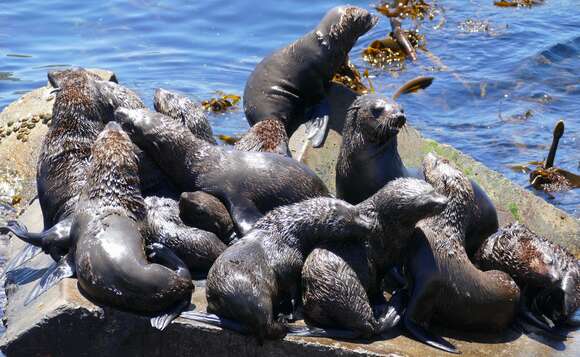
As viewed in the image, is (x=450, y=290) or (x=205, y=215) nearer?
(x=450, y=290)

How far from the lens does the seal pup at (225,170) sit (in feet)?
23.2

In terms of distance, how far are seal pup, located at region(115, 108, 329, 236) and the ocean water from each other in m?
4.85

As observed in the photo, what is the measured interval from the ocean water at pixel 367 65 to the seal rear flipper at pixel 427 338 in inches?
203

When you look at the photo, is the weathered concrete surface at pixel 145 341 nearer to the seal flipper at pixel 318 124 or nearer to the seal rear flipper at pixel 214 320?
the seal rear flipper at pixel 214 320

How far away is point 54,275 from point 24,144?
165 inches

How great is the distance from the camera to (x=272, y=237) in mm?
6445

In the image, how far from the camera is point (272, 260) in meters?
6.33

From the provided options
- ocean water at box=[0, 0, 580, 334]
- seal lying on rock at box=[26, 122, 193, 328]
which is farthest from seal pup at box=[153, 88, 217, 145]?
ocean water at box=[0, 0, 580, 334]

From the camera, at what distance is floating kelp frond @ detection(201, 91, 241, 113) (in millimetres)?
13188

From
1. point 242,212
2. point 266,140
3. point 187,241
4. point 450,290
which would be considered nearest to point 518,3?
point 266,140

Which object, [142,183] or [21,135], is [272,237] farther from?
[21,135]

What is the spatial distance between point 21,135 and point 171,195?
393 centimetres

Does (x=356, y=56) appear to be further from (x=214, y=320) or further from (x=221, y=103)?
(x=214, y=320)

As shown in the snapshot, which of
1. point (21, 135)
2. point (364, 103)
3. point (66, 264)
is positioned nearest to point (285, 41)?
point (21, 135)
